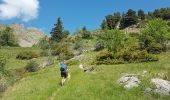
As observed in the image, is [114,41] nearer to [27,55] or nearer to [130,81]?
[27,55]

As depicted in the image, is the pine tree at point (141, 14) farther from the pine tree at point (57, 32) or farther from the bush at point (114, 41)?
the bush at point (114, 41)

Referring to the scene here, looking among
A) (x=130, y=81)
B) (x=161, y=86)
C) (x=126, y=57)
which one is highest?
(x=126, y=57)

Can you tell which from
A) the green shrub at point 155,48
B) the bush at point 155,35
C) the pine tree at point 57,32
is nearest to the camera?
the green shrub at point 155,48

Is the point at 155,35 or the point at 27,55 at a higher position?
the point at 155,35

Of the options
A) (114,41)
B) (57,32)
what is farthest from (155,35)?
(57,32)

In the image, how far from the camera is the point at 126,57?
7125 cm

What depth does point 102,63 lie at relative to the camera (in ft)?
233

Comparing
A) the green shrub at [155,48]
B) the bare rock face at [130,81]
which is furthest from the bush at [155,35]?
the bare rock face at [130,81]

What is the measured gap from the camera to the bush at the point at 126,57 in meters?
69.2

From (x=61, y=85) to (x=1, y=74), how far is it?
3643 centimetres

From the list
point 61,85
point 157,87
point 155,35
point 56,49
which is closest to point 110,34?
point 155,35

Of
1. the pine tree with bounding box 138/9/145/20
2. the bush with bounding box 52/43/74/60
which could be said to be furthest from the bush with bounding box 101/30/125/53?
the pine tree with bounding box 138/9/145/20

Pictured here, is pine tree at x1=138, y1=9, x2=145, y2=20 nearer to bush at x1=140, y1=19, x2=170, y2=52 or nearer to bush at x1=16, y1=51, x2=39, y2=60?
bush at x1=16, y1=51, x2=39, y2=60

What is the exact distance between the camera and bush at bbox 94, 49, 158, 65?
69.2m
